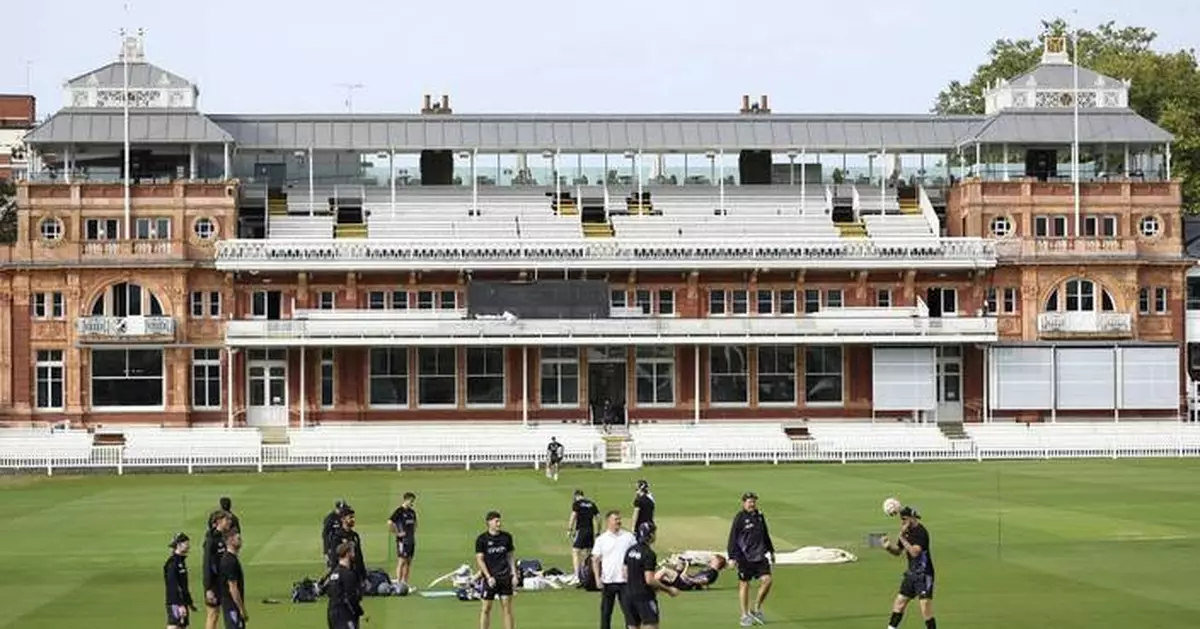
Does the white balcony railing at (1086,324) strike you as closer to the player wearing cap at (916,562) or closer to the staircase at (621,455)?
the staircase at (621,455)

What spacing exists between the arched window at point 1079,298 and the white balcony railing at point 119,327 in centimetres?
3491

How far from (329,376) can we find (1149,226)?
33.5 m

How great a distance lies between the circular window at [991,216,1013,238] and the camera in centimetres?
8688

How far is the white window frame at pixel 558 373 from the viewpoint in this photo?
84125 millimetres

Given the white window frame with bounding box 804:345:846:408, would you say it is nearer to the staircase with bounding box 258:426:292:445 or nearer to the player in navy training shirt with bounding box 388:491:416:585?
the staircase with bounding box 258:426:292:445

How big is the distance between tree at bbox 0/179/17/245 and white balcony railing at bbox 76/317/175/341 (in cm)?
3401

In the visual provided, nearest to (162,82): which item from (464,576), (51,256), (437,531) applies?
(51,256)

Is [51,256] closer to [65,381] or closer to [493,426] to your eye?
[65,381]

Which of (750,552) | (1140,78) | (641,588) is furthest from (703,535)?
(1140,78)

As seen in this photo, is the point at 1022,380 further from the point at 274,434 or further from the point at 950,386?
the point at 274,434

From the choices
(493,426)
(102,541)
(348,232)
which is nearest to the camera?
(102,541)

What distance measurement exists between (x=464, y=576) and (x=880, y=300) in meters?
51.6

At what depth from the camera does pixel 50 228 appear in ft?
277

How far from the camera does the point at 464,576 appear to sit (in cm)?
3578
